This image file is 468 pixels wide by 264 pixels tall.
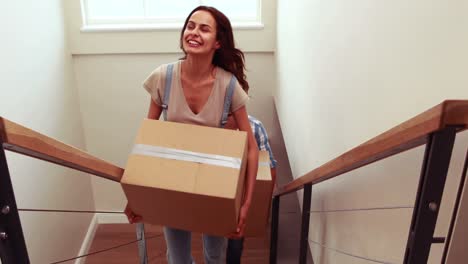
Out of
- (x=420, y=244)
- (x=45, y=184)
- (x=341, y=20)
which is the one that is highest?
(x=341, y=20)

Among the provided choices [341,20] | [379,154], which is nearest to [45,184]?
[341,20]

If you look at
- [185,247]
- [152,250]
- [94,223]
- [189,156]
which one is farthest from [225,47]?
[94,223]

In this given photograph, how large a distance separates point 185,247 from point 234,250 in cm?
63

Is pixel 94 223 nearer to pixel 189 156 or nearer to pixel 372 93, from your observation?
pixel 189 156

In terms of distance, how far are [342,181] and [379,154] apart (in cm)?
75

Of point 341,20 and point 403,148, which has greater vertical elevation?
point 341,20

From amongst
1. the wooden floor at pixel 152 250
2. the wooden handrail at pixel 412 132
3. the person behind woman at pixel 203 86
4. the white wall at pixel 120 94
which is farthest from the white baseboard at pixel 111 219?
the wooden handrail at pixel 412 132

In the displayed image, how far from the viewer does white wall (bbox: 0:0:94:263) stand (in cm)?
232

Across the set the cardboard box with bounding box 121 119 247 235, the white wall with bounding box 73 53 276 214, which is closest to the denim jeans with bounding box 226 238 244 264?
the cardboard box with bounding box 121 119 247 235

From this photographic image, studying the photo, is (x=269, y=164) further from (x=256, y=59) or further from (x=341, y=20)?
(x=256, y=59)

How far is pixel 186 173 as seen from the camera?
1.42 meters

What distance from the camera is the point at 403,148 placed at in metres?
0.77

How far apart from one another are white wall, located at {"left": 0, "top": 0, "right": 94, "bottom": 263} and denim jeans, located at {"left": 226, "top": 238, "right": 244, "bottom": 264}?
3.54 feet

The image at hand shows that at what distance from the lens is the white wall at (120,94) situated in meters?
3.54
